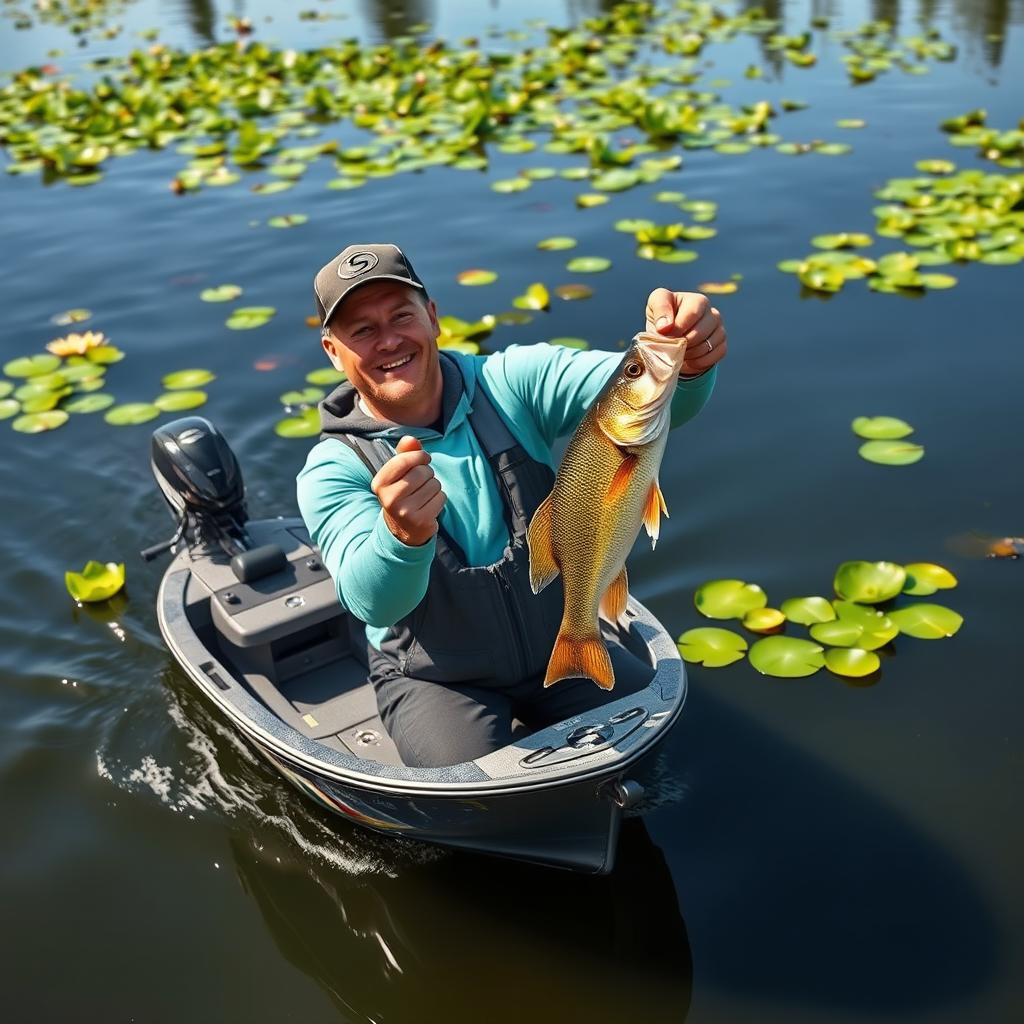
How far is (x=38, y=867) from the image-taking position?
3584 mm

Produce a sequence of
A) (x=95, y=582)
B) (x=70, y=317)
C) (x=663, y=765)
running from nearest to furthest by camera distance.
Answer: (x=663, y=765) < (x=95, y=582) < (x=70, y=317)

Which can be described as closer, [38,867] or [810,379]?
[38,867]

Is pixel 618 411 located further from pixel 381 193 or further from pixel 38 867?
pixel 381 193

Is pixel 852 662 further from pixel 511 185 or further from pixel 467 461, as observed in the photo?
pixel 511 185

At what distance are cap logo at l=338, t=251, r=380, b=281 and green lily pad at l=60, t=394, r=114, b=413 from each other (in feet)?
12.7

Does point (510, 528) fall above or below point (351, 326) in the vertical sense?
below

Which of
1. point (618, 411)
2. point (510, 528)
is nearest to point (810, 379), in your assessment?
point (510, 528)

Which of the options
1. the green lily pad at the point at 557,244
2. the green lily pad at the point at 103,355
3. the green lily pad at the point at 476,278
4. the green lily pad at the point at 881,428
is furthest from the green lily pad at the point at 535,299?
the green lily pad at the point at 103,355

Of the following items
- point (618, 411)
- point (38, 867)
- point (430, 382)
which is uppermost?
point (618, 411)

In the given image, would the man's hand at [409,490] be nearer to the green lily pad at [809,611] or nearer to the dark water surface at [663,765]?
the dark water surface at [663,765]

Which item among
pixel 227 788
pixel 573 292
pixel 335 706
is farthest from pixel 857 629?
pixel 573 292

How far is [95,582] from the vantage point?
15.7ft

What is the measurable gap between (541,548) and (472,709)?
0.86m

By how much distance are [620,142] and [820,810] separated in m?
7.59
